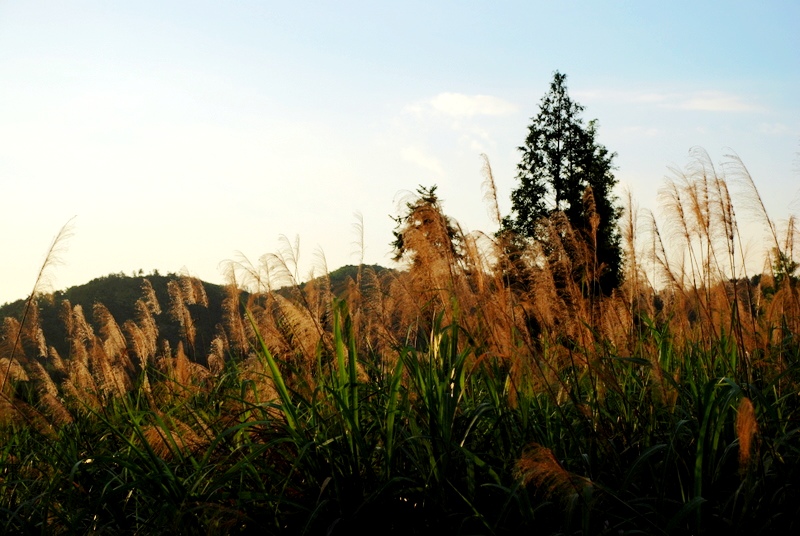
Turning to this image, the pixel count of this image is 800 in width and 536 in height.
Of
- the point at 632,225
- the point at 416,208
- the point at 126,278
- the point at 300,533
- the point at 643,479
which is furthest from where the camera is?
the point at 126,278

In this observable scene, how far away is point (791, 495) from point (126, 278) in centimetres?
2862

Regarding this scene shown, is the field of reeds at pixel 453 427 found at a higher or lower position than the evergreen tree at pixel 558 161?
lower

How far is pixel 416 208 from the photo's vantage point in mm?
4859

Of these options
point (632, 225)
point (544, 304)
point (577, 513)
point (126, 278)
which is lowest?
point (577, 513)

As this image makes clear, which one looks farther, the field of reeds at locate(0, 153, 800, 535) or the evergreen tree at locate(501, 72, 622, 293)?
the evergreen tree at locate(501, 72, 622, 293)

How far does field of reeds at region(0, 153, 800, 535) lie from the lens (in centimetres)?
361

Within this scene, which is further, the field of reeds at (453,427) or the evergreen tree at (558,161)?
the evergreen tree at (558,161)

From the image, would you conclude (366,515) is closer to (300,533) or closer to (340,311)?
(300,533)

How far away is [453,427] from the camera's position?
163 inches

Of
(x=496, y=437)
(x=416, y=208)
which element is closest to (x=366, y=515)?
(x=496, y=437)

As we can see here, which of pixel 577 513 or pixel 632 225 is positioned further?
pixel 632 225

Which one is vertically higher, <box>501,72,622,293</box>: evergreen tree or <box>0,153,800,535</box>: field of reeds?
<box>501,72,622,293</box>: evergreen tree

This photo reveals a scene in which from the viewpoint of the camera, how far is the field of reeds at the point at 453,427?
3607 millimetres

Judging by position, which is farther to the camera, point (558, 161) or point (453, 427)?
point (558, 161)
